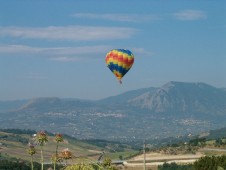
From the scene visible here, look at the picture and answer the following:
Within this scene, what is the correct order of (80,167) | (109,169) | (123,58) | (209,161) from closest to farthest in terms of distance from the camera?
(80,167) < (109,169) < (123,58) < (209,161)

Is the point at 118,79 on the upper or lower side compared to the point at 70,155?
upper

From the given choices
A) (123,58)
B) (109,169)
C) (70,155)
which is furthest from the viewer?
(123,58)

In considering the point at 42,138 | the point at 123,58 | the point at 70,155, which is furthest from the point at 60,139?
the point at 123,58

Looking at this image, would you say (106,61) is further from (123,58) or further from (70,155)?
(70,155)

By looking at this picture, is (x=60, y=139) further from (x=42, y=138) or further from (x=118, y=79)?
(x=118, y=79)

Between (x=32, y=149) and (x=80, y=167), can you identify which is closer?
(x=80, y=167)

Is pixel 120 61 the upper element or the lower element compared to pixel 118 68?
upper

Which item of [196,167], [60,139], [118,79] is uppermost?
[118,79]
